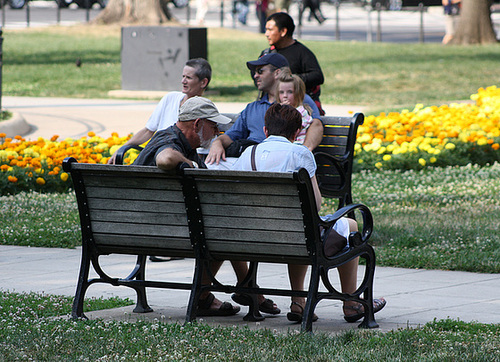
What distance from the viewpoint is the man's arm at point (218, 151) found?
6578 mm

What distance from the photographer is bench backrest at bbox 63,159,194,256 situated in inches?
200

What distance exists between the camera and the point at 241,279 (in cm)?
563

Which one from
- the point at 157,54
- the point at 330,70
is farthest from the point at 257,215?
the point at 330,70

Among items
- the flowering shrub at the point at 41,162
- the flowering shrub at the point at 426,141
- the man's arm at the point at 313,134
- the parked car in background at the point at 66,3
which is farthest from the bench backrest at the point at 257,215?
the parked car in background at the point at 66,3

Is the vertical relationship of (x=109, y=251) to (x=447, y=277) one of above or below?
above

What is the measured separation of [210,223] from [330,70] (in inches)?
753

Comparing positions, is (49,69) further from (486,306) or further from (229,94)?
(486,306)

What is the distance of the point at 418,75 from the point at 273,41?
14.7 meters

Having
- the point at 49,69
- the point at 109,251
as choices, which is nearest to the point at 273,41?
the point at 109,251

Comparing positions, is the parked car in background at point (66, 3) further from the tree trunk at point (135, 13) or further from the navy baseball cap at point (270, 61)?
the navy baseball cap at point (270, 61)

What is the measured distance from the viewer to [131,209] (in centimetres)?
521

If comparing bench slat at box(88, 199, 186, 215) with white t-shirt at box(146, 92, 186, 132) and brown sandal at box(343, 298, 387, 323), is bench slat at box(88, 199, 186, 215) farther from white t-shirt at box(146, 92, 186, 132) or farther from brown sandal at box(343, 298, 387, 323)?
white t-shirt at box(146, 92, 186, 132)

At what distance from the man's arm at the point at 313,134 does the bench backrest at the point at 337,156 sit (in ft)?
1.10

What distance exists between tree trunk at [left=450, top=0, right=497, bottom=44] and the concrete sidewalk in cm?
2299
